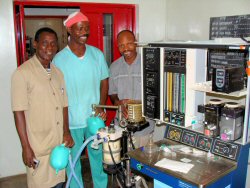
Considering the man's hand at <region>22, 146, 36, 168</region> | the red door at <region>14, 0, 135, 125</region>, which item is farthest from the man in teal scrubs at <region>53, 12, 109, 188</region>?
the red door at <region>14, 0, 135, 125</region>

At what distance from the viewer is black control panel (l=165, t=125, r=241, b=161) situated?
1757mm

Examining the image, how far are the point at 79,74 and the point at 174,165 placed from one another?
117 centimetres

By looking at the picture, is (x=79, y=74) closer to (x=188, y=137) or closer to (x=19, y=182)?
(x=188, y=137)

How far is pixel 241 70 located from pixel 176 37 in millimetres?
1601

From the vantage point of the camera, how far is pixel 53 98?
7.11 feet

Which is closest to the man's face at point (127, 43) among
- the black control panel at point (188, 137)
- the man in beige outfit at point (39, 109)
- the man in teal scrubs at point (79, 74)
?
the man in teal scrubs at point (79, 74)

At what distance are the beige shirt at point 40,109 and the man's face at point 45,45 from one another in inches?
2.5

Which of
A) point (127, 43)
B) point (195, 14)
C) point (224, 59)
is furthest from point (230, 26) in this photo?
point (127, 43)

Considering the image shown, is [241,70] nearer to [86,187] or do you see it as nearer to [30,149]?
[30,149]

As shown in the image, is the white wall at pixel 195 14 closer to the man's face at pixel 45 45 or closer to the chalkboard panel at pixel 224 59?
the chalkboard panel at pixel 224 59

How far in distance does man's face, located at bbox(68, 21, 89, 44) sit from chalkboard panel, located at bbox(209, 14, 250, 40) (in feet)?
3.83

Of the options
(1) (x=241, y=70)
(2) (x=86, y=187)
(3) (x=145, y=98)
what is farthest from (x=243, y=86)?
(2) (x=86, y=187)

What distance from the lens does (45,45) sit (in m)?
2.12

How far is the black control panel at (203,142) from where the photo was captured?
1.76 m
